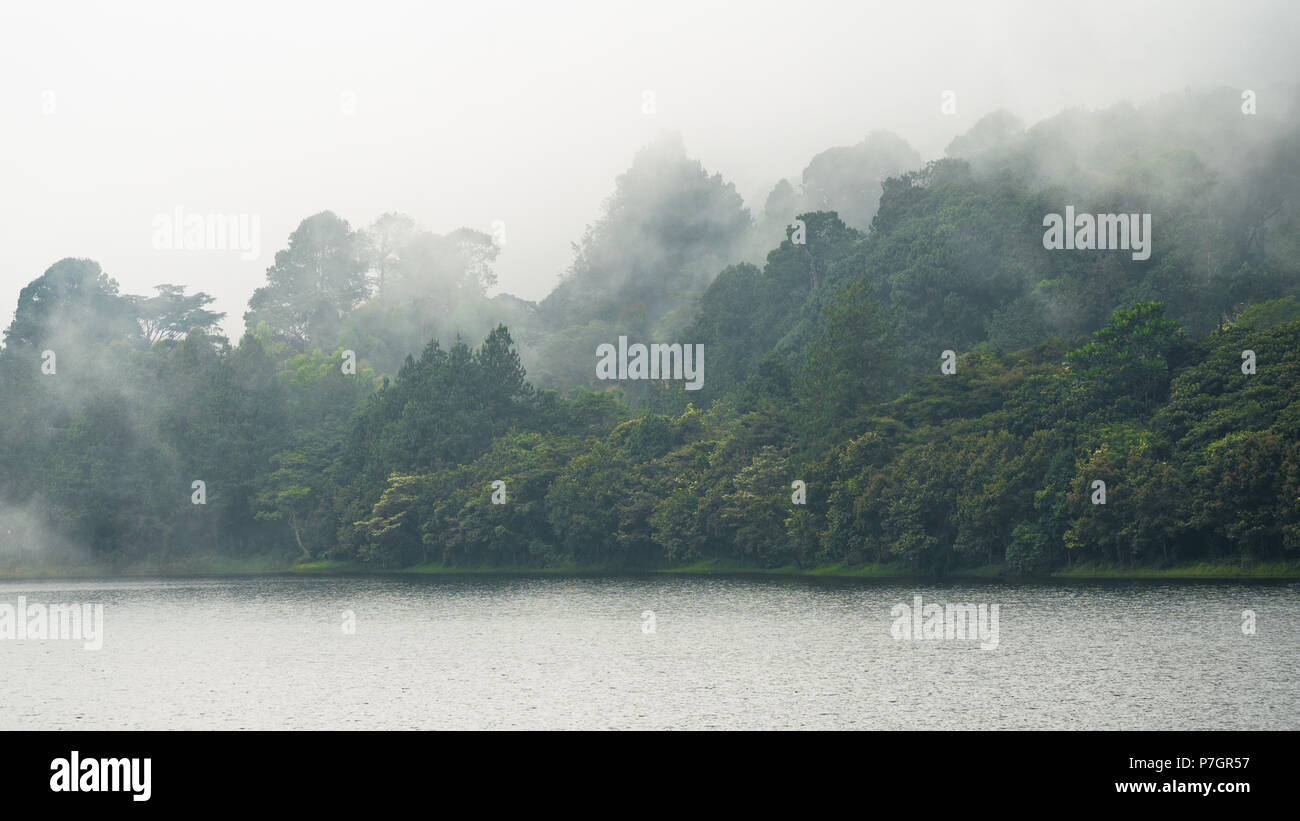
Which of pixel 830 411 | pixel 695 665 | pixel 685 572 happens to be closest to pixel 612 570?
pixel 685 572

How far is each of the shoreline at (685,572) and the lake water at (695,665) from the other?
11.5 ft

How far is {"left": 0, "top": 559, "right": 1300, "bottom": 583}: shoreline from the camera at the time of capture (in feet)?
200

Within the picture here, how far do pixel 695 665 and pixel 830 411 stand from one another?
40.1m

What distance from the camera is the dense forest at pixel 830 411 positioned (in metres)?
66.4

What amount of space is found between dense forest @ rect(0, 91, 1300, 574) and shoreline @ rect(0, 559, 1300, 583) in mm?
730

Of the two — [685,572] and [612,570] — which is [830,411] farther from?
[612,570]

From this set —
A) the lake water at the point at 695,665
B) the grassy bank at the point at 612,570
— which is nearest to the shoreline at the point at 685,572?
the grassy bank at the point at 612,570

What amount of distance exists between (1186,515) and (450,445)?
179 ft

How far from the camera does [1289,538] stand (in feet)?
189

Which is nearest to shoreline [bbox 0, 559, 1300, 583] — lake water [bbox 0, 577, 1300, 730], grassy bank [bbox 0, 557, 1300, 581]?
grassy bank [bbox 0, 557, 1300, 581]

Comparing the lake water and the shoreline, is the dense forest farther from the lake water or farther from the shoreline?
the lake water

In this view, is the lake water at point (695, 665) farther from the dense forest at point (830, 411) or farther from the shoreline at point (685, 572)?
the dense forest at point (830, 411)
